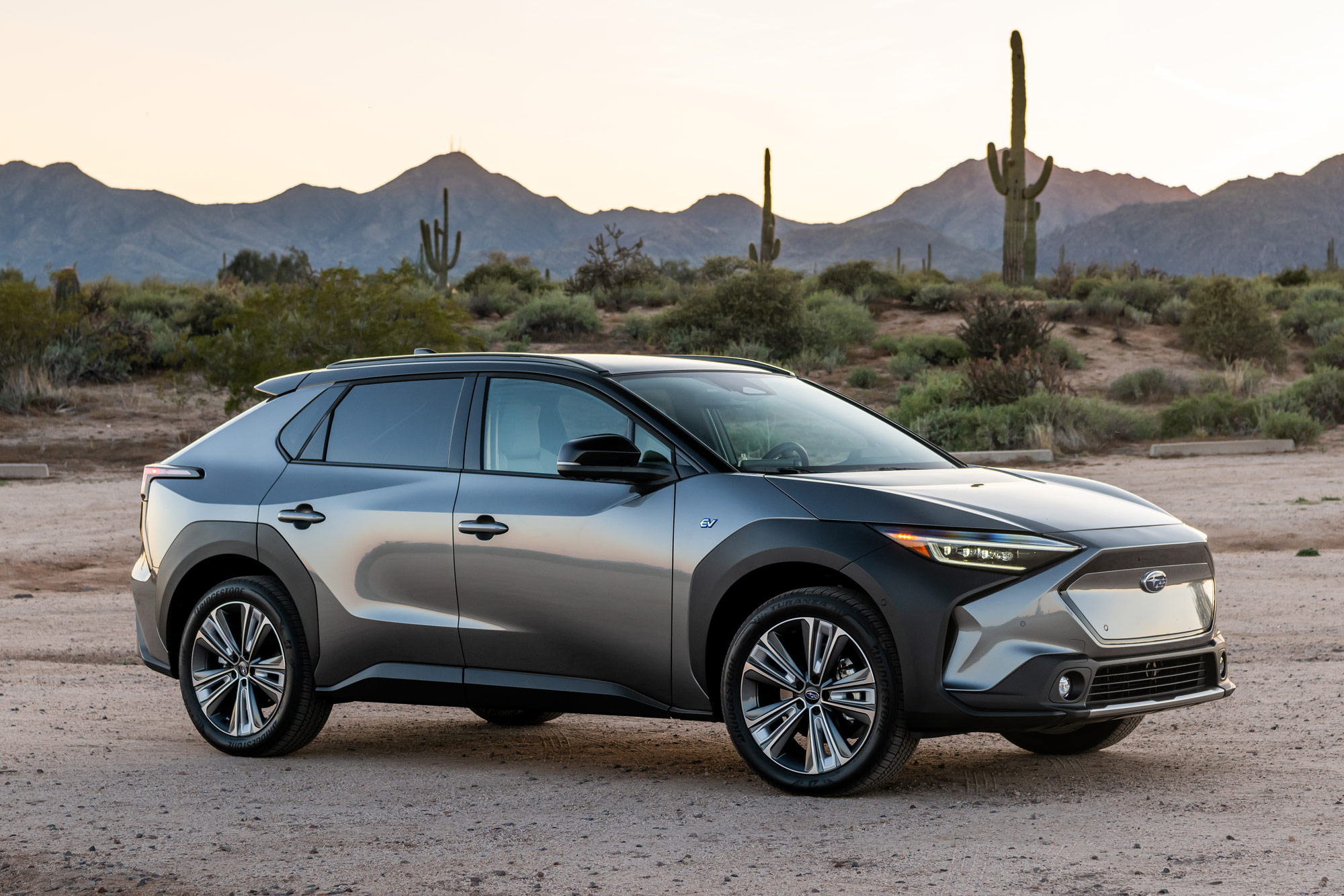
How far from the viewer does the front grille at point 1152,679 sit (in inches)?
233

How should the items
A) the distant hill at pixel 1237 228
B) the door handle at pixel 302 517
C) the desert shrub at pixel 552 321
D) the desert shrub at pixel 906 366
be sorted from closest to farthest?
1. the door handle at pixel 302 517
2. the desert shrub at pixel 906 366
3. the desert shrub at pixel 552 321
4. the distant hill at pixel 1237 228

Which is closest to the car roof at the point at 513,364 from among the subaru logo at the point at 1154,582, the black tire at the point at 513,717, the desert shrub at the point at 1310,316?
the black tire at the point at 513,717

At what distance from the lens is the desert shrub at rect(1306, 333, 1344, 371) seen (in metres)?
30.9

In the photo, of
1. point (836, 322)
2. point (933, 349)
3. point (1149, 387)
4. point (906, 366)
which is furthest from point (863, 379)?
point (1149, 387)

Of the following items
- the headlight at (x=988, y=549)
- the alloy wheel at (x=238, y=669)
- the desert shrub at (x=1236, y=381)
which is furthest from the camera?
the desert shrub at (x=1236, y=381)

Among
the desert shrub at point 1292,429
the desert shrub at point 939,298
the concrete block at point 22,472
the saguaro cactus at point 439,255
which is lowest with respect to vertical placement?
the concrete block at point 22,472

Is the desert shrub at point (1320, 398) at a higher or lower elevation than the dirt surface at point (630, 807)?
higher

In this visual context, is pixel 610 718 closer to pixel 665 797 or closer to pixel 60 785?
pixel 665 797

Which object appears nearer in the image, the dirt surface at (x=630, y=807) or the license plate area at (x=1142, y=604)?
the dirt surface at (x=630, y=807)

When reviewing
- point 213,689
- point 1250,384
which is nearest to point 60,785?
Result: point 213,689

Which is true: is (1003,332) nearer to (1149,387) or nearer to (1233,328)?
(1149,387)

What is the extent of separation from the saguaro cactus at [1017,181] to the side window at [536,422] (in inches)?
1355

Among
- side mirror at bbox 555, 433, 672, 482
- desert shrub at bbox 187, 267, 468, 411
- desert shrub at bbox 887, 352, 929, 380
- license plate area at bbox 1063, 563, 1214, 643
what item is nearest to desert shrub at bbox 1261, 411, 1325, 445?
desert shrub at bbox 887, 352, 929, 380

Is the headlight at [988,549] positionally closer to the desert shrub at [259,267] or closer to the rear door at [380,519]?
the rear door at [380,519]
